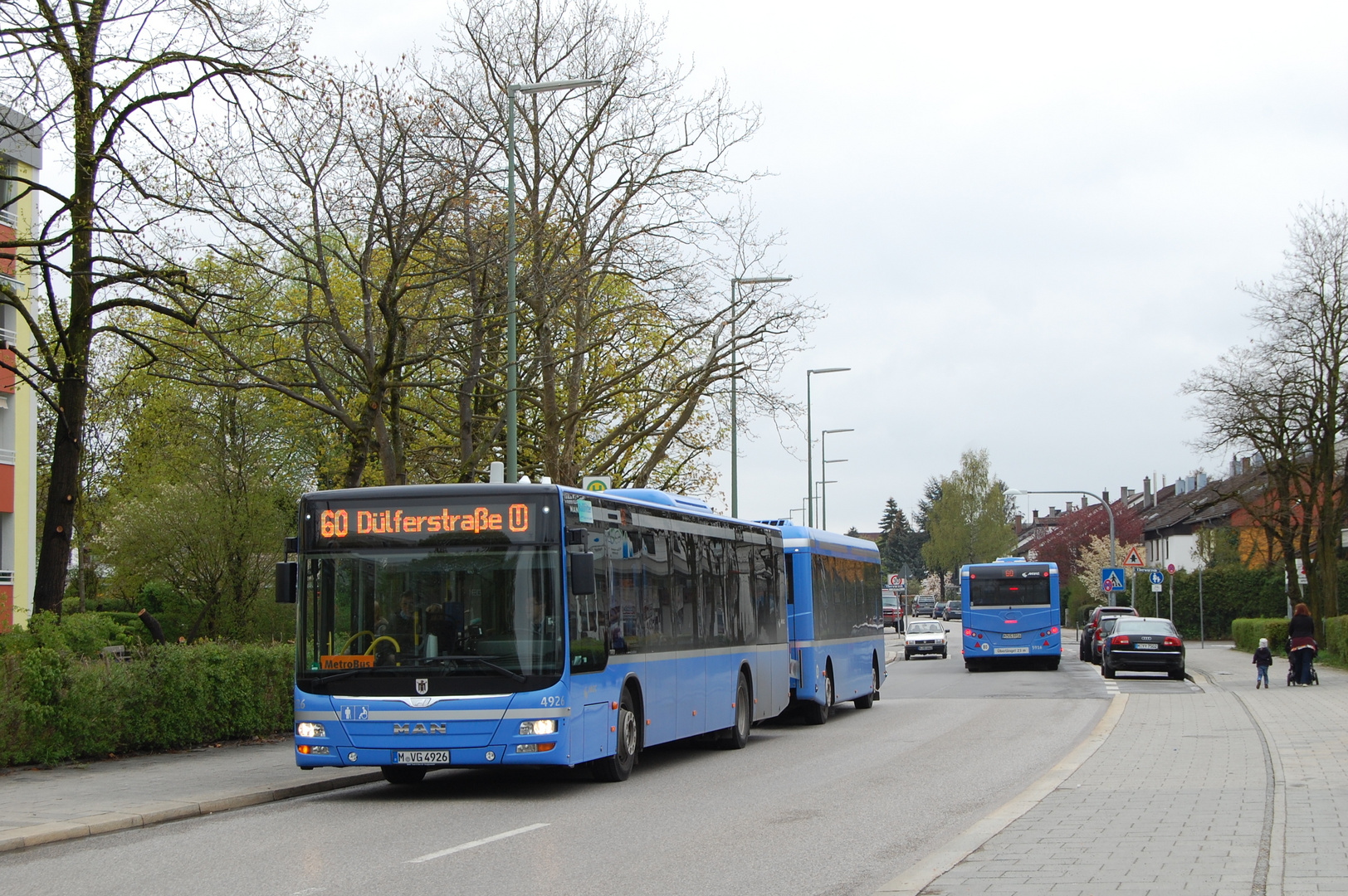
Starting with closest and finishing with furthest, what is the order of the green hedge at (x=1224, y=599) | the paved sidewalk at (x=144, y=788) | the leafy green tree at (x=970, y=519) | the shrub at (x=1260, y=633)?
the paved sidewalk at (x=144, y=788), the shrub at (x=1260, y=633), the green hedge at (x=1224, y=599), the leafy green tree at (x=970, y=519)

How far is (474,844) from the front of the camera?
1010 centimetres

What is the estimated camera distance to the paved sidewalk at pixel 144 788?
11.0m

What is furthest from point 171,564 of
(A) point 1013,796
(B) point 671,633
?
(A) point 1013,796

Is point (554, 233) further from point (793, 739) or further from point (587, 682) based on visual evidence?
point (587, 682)

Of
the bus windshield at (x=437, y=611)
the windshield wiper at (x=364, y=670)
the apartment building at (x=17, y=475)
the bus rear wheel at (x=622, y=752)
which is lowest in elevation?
the bus rear wheel at (x=622, y=752)

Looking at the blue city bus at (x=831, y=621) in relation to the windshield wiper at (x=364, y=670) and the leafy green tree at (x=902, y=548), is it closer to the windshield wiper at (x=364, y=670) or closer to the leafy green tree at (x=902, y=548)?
the windshield wiper at (x=364, y=670)

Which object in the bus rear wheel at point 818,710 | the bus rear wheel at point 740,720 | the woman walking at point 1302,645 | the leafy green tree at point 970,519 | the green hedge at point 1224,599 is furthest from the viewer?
the leafy green tree at point 970,519

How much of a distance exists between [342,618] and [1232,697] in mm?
18244

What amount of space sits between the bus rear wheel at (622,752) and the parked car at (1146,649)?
71.0ft

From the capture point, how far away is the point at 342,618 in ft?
42.5

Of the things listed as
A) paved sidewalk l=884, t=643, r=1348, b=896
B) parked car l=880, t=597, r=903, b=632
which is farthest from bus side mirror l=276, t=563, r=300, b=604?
parked car l=880, t=597, r=903, b=632

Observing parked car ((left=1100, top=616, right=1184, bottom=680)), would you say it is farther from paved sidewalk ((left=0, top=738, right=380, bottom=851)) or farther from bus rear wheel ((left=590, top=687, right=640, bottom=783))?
paved sidewalk ((left=0, top=738, right=380, bottom=851))

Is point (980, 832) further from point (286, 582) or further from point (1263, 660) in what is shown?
point (1263, 660)

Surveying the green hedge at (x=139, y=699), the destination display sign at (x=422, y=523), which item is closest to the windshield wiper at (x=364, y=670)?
the destination display sign at (x=422, y=523)
